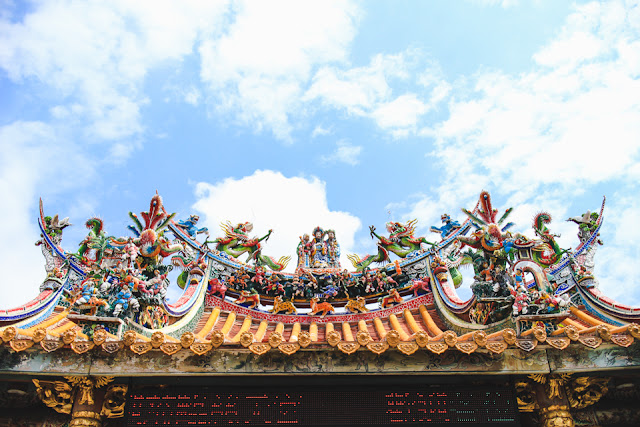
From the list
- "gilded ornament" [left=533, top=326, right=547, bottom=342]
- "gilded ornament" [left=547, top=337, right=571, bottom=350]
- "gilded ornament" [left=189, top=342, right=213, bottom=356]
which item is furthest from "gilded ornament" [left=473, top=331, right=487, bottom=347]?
"gilded ornament" [left=189, top=342, right=213, bottom=356]

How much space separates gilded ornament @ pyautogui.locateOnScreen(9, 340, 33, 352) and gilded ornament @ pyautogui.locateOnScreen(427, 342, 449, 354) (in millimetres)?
4080

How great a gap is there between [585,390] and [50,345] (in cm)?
582

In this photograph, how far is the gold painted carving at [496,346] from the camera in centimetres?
450

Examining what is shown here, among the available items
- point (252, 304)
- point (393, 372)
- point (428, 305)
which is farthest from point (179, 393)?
point (428, 305)

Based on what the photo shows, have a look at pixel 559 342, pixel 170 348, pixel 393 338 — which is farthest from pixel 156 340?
pixel 559 342

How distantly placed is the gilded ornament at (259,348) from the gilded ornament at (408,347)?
1.35 meters

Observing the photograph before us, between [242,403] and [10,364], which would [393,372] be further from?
[10,364]

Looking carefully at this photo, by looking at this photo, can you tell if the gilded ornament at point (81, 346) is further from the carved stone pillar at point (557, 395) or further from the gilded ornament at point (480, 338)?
the carved stone pillar at point (557, 395)

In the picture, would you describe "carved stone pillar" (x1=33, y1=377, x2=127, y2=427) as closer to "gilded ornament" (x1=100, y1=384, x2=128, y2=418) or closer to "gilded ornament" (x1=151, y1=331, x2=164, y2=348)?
"gilded ornament" (x1=100, y1=384, x2=128, y2=418)

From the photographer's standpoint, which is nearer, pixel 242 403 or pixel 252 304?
pixel 242 403

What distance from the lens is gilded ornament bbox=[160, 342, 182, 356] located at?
177 inches

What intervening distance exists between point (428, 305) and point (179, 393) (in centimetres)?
458

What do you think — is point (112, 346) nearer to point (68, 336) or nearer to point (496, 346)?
point (68, 336)

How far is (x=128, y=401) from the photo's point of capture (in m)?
4.83
